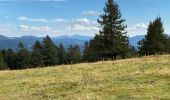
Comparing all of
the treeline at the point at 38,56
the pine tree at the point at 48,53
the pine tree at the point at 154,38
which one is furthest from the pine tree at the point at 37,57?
the pine tree at the point at 154,38

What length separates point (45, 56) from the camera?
283 ft

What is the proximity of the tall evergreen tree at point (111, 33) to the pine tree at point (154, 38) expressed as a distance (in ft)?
23.6

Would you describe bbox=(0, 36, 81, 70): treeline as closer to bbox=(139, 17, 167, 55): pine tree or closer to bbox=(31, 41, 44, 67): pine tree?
bbox=(31, 41, 44, 67): pine tree

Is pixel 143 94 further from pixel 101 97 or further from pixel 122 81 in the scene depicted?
pixel 122 81

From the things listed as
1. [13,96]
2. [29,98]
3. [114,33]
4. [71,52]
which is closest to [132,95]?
[29,98]

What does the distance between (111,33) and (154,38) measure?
34.5 feet

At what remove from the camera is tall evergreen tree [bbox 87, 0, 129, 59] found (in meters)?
54.5

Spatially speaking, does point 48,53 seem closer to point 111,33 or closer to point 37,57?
point 37,57

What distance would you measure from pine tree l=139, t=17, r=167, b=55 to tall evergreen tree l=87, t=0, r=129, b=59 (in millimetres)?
7179

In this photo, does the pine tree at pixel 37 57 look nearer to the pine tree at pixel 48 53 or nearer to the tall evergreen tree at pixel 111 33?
the pine tree at pixel 48 53

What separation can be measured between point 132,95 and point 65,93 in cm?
278

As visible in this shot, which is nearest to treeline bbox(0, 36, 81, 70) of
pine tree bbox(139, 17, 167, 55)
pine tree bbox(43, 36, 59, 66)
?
pine tree bbox(43, 36, 59, 66)

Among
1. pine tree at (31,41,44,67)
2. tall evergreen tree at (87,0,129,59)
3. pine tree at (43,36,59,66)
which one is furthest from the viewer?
pine tree at (43,36,59,66)

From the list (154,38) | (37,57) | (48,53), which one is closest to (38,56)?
(37,57)
